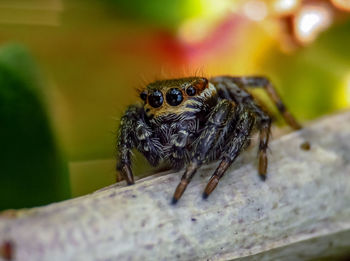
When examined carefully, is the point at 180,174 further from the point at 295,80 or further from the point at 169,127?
the point at 295,80

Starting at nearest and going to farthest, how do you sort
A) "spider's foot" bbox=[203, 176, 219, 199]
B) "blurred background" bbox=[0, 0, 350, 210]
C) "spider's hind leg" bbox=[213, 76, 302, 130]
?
"spider's foot" bbox=[203, 176, 219, 199]
"spider's hind leg" bbox=[213, 76, 302, 130]
"blurred background" bbox=[0, 0, 350, 210]

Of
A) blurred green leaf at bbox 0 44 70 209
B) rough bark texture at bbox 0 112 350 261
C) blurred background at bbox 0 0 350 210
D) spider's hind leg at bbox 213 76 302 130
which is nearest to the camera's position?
rough bark texture at bbox 0 112 350 261

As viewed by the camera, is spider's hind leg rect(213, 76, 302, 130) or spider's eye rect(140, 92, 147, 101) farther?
spider's hind leg rect(213, 76, 302, 130)

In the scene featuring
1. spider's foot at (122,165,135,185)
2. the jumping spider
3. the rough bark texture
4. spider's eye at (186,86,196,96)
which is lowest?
the rough bark texture

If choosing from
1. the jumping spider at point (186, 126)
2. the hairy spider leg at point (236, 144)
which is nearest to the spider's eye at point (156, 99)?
the jumping spider at point (186, 126)

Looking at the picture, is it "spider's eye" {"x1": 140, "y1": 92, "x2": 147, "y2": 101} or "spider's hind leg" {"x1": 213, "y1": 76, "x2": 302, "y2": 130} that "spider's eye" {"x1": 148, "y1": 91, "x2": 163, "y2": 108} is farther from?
"spider's hind leg" {"x1": 213, "y1": 76, "x2": 302, "y2": 130}

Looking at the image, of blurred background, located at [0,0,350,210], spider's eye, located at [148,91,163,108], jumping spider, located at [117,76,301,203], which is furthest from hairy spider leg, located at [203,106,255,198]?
blurred background, located at [0,0,350,210]

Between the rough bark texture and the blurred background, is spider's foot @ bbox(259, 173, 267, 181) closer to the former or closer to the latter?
the rough bark texture

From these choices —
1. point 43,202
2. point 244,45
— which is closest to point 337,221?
point 43,202

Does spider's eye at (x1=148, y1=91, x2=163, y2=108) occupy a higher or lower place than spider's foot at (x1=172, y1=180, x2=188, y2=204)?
higher
